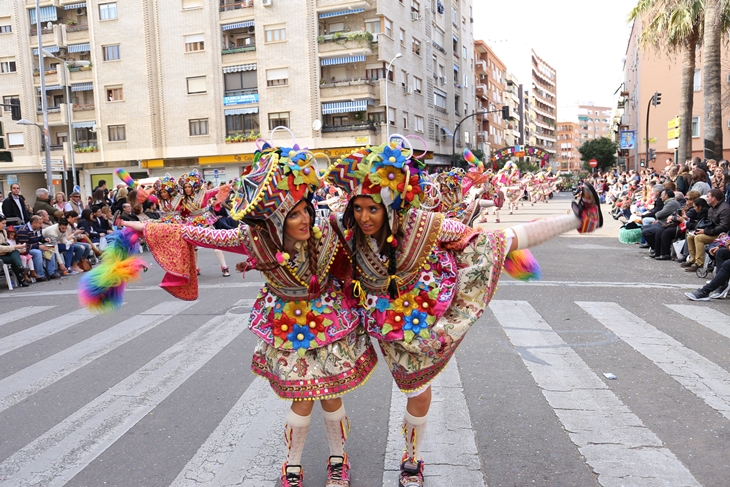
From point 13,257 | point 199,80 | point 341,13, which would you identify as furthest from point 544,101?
point 13,257

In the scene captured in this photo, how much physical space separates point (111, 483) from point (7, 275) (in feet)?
30.1

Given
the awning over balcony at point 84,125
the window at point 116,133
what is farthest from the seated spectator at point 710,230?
the awning over balcony at point 84,125

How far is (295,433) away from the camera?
326 centimetres

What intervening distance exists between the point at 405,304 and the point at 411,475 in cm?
94

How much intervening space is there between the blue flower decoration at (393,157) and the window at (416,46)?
44.0m

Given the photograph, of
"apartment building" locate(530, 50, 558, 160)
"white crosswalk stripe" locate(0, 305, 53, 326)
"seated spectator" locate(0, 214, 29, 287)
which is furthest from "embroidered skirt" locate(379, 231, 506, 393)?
"apartment building" locate(530, 50, 558, 160)

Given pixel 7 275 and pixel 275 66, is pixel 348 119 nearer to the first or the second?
pixel 275 66

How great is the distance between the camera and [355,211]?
312 centimetres

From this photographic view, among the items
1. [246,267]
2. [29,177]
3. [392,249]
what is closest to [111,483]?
[246,267]

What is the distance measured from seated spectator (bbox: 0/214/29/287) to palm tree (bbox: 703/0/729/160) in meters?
18.1

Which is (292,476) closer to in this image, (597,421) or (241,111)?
(597,421)

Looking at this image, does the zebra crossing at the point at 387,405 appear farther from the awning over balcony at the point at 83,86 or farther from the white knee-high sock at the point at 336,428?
the awning over balcony at the point at 83,86

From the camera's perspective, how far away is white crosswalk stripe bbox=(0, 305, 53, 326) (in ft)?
27.0

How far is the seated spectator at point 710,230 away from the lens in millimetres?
9766
